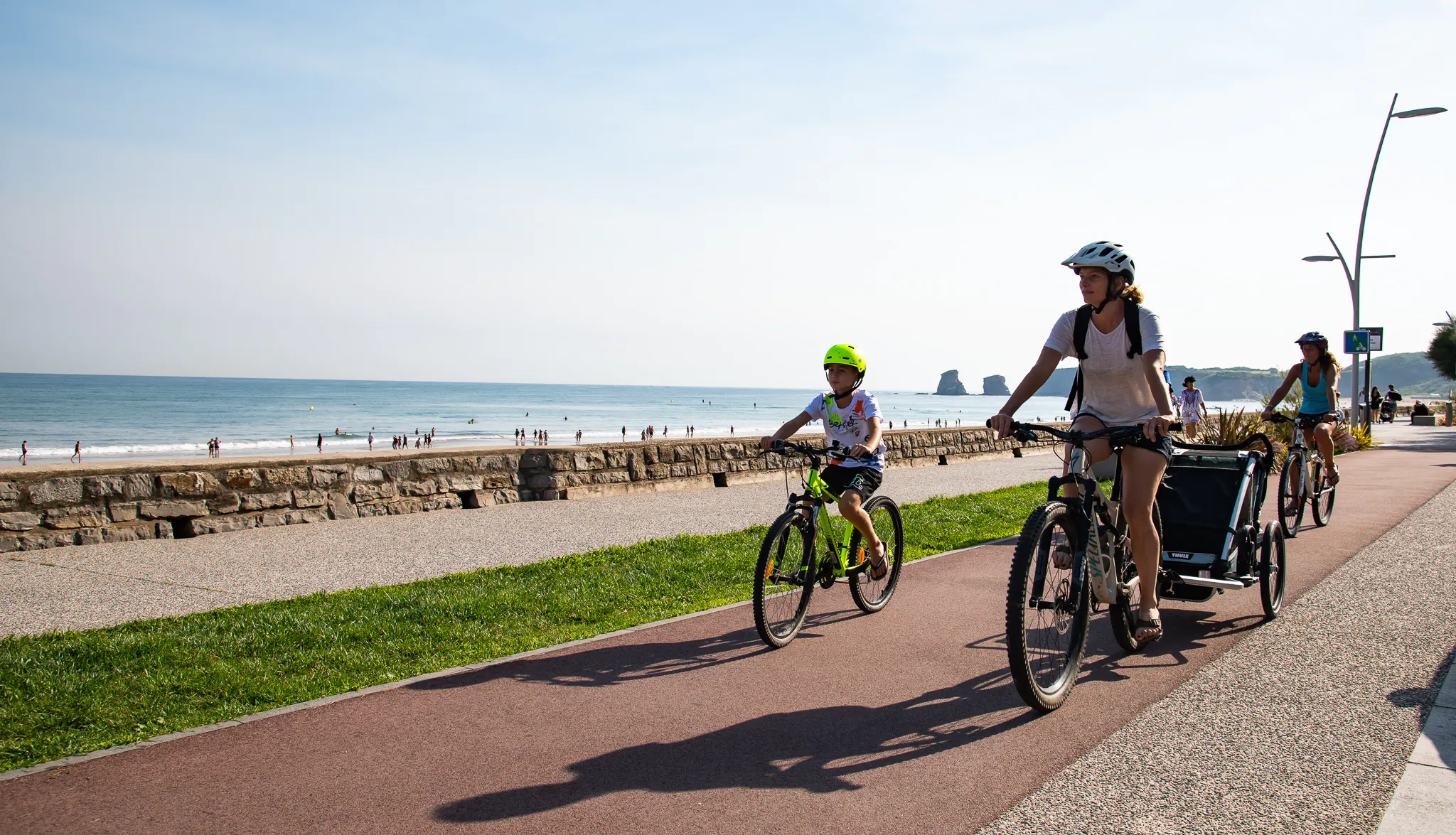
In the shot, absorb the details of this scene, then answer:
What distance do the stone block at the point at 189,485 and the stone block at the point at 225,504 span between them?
0.07 m

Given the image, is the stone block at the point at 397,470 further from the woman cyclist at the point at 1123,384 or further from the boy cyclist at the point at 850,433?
the woman cyclist at the point at 1123,384

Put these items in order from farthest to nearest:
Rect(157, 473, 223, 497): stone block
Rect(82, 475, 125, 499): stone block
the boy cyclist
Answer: Rect(157, 473, 223, 497): stone block → Rect(82, 475, 125, 499): stone block → the boy cyclist

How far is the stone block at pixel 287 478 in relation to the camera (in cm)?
1023

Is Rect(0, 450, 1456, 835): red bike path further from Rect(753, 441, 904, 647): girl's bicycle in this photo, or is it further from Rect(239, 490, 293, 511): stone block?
Rect(239, 490, 293, 511): stone block

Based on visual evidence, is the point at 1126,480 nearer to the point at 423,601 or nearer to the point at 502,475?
the point at 423,601

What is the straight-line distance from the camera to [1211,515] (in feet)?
19.3

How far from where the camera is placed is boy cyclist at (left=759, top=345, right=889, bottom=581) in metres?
5.86

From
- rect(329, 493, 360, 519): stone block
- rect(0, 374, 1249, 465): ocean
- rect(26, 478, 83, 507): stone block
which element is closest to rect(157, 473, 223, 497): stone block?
rect(26, 478, 83, 507): stone block

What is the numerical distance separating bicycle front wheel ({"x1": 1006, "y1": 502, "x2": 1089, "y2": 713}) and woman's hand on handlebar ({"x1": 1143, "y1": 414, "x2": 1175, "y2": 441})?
0.53 m

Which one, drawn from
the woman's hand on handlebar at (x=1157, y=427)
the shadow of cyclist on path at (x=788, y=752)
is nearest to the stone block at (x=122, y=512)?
the shadow of cyclist on path at (x=788, y=752)

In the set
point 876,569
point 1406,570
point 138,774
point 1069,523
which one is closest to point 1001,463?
point 1406,570

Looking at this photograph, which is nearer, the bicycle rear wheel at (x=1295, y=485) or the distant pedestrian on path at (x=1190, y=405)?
the bicycle rear wheel at (x=1295, y=485)

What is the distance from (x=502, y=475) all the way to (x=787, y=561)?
7772 millimetres

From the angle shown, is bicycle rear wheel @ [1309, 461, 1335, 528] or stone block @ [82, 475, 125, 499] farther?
bicycle rear wheel @ [1309, 461, 1335, 528]
